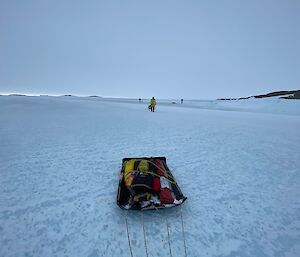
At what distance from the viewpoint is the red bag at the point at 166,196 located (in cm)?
353

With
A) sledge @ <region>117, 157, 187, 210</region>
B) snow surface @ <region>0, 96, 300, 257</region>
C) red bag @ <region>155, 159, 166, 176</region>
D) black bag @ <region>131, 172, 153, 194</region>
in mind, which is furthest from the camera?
red bag @ <region>155, 159, 166, 176</region>

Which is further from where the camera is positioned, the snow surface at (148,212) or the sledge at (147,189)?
the sledge at (147,189)

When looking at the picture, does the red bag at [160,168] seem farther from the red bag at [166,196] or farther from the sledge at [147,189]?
the red bag at [166,196]

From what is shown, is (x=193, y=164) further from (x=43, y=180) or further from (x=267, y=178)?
(x=43, y=180)

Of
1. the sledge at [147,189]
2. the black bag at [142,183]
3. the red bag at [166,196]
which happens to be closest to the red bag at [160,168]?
the sledge at [147,189]

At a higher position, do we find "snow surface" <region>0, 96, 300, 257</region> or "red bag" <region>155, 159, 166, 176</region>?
A: "red bag" <region>155, 159, 166, 176</region>

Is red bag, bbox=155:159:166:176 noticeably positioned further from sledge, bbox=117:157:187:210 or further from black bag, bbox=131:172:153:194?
black bag, bbox=131:172:153:194

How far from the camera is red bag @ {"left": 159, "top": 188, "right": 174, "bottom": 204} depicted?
3.53 metres

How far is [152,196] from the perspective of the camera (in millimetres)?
3605

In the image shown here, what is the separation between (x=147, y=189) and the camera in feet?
12.2

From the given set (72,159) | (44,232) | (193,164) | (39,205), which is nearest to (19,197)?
(39,205)

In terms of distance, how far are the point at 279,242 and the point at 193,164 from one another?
3.13 meters

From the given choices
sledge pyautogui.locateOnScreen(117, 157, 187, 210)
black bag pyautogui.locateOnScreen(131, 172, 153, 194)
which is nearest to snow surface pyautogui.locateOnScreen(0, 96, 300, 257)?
sledge pyautogui.locateOnScreen(117, 157, 187, 210)

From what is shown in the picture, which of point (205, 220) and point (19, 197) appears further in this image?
point (19, 197)
